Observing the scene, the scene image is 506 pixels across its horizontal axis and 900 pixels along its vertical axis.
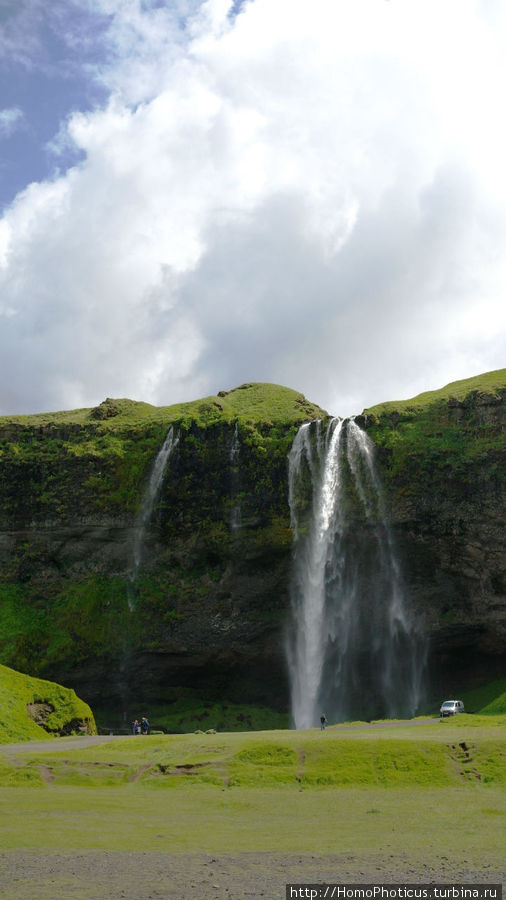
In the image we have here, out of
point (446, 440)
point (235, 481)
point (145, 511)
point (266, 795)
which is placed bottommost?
point (266, 795)

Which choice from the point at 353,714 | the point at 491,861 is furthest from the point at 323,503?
the point at 491,861

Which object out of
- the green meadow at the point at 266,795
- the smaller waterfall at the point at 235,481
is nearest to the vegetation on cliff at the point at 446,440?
the smaller waterfall at the point at 235,481

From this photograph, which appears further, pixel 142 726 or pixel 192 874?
pixel 142 726

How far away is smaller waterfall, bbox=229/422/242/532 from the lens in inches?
2653

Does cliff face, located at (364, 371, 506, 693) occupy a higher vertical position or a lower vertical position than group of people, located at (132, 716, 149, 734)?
higher

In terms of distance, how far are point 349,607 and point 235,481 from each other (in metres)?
14.9

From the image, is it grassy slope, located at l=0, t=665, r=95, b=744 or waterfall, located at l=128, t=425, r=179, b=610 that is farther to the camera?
waterfall, located at l=128, t=425, r=179, b=610

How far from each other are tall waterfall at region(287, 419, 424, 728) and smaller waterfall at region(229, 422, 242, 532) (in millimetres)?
4835

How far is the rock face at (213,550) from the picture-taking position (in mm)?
62531

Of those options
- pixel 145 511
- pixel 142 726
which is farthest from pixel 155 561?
pixel 142 726

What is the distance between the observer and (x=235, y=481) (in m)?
69.2

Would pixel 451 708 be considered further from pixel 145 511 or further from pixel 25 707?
pixel 145 511

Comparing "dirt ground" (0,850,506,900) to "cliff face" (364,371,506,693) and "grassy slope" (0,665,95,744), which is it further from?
"cliff face" (364,371,506,693)

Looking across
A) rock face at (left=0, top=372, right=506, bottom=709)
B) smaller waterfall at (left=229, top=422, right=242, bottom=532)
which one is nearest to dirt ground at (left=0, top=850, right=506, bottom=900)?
rock face at (left=0, top=372, right=506, bottom=709)
